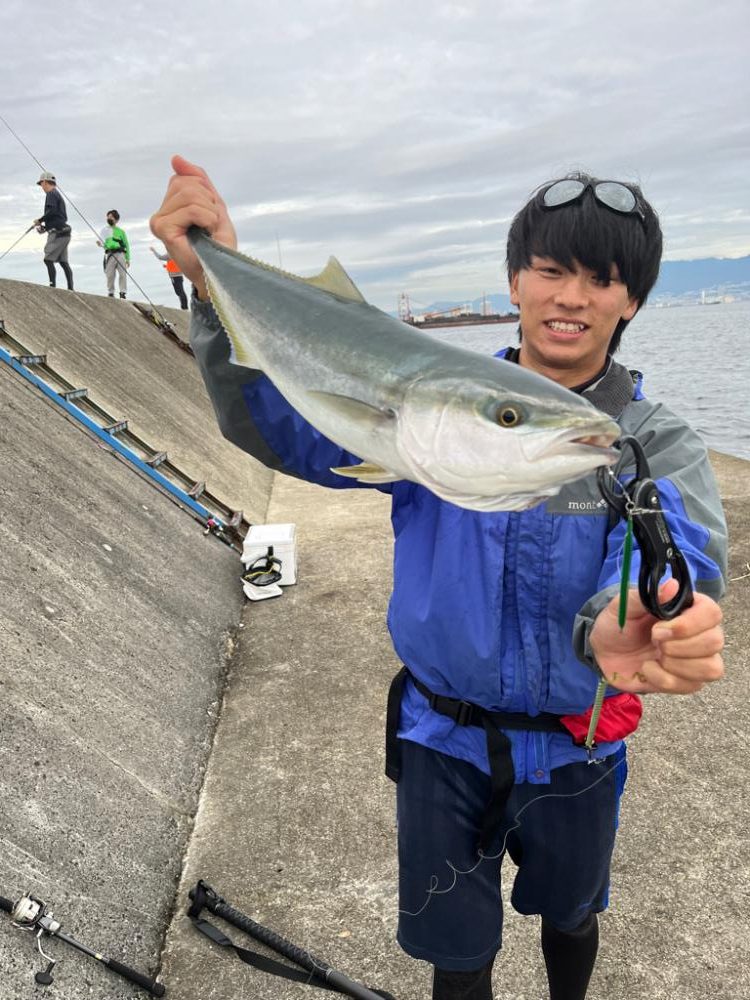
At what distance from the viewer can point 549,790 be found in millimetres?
2055

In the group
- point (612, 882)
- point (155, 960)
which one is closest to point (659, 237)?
point (612, 882)

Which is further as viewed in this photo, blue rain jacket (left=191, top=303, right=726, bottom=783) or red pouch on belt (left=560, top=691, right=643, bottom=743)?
red pouch on belt (left=560, top=691, right=643, bottom=743)

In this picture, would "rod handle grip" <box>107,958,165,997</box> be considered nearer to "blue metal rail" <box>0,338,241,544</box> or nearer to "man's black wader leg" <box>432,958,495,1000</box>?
"man's black wader leg" <box>432,958,495,1000</box>

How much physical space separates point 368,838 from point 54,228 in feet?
42.9

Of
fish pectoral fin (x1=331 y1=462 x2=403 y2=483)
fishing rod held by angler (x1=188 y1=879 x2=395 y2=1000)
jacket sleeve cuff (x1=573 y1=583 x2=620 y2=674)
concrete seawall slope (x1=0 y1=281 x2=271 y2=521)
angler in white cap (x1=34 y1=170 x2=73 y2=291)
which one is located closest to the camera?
fish pectoral fin (x1=331 y1=462 x2=403 y2=483)

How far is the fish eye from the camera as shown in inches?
47.3

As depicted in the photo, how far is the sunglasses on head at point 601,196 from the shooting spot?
6.37ft

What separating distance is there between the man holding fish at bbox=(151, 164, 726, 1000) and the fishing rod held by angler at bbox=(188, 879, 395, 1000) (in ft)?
1.50

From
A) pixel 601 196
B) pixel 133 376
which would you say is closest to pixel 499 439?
pixel 601 196

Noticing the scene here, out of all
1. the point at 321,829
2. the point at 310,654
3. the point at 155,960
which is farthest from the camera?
the point at 310,654

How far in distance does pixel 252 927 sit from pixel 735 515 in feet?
18.7

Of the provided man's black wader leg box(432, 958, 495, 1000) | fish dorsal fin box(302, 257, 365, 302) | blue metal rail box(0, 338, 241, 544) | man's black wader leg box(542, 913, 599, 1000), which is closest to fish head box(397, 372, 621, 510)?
fish dorsal fin box(302, 257, 365, 302)

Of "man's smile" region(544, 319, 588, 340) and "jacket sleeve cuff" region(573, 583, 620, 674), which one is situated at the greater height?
"man's smile" region(544, 319, 588, 340)

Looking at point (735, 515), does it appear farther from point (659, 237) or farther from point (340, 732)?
point (659, 237)
